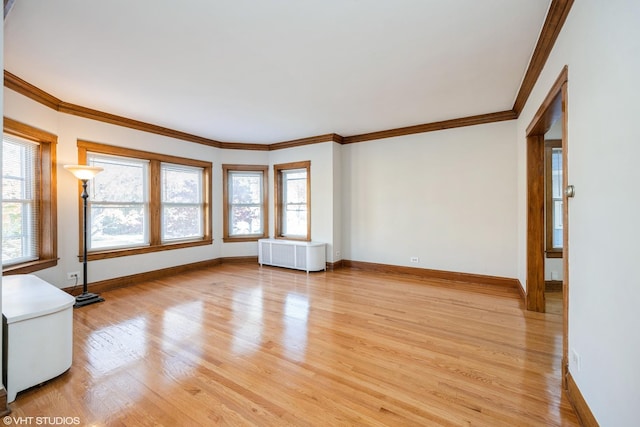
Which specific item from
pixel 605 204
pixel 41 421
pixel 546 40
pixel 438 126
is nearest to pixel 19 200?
pixel 41 421

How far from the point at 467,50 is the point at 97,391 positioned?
3.98 m

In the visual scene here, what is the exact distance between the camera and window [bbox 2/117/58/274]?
3.17 m

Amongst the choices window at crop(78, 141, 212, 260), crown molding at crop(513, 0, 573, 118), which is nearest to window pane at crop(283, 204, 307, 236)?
window at crop(78, 141, 212, 260)

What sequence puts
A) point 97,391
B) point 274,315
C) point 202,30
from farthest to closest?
point 274,315, point 202,30, point 97,391

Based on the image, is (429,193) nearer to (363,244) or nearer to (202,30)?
(363,244)

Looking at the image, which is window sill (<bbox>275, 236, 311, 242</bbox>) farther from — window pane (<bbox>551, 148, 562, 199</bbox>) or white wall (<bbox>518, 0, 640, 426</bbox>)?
white wall (<bbox>518, 0, 640, 426</bbox>)

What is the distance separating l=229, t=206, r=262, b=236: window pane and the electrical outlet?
5494 mm

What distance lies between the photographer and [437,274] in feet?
15.8

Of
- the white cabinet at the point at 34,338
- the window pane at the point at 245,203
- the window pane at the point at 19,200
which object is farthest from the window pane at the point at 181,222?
the white cabinet at the point at 34,338

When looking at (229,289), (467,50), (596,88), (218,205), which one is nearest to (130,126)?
(218,205)

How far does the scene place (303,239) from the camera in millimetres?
5934

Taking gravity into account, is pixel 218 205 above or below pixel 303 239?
above

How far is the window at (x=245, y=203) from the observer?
6.18 meters

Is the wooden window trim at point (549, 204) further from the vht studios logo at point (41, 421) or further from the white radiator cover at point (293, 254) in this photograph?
the vht studios logo at point (41, 421)
